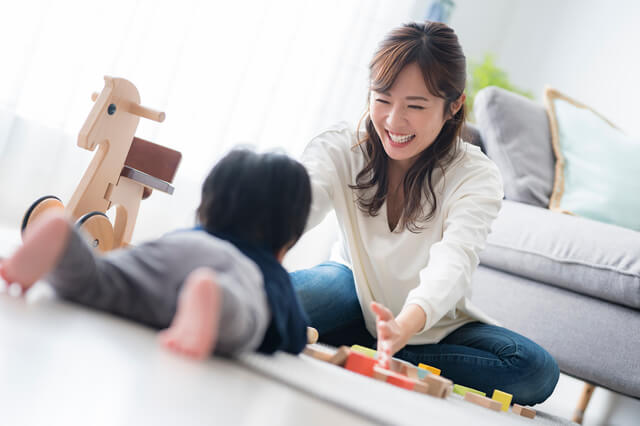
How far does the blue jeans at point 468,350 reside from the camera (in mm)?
1280

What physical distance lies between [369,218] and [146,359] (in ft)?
→ 2.68

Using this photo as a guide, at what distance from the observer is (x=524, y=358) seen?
4.17 ft

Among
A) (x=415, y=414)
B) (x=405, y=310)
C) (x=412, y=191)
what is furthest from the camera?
(x=412, y=191)

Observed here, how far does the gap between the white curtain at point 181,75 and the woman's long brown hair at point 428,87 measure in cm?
95

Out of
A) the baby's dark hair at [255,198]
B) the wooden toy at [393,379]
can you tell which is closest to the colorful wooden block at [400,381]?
the wooden toy at [393,379]

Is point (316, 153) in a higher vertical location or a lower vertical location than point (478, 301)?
higher

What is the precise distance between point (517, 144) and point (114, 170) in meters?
1.40

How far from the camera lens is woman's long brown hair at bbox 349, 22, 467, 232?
120cm

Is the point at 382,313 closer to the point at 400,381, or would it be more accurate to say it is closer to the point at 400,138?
the point at 400,381

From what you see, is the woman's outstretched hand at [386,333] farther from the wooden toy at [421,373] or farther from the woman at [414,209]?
the woman at [414,209]

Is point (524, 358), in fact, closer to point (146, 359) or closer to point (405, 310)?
point (405, 310)

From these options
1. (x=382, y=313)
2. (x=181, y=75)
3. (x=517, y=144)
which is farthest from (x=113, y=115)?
(x=517, y=144)

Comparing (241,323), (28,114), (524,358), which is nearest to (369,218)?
(524,358)

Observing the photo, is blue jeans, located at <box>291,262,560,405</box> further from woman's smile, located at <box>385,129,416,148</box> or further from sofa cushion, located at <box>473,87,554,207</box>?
sofa cushion, located at <box>473,87,554,207</box>
